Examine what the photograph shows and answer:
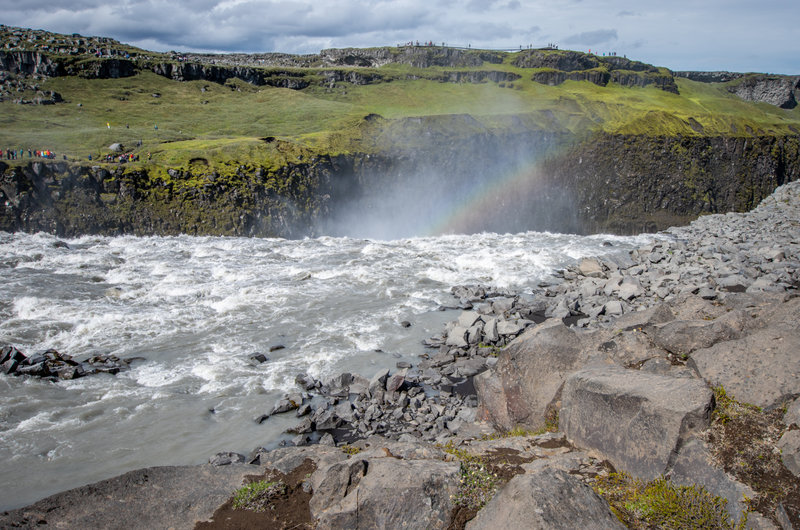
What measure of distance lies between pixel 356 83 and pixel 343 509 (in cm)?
11800

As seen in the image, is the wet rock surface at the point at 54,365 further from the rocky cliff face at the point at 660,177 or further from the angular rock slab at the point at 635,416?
the rocky cliff face at the point at 660,177

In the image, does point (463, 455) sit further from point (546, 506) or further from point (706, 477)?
point (706, 477)

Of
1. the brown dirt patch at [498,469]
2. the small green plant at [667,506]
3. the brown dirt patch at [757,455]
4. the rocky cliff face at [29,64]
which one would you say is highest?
the rocky cliff face at [29,64]

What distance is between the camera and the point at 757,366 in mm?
11617

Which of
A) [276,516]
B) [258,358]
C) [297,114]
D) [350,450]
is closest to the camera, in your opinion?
[276,516]

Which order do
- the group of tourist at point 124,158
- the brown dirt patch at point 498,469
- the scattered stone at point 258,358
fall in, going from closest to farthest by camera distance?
the brown dirt patch at point 498,469 < the scattered stone at point 258,358 < the group of tourist at point 124,158

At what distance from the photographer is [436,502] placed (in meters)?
9.40

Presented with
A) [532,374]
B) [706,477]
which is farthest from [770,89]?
[706,477]

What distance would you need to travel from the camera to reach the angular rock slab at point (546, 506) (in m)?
7.87

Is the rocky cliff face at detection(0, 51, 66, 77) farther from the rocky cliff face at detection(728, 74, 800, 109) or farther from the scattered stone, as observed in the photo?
the rocky cliff face at detection(728, 74, 800, 109)

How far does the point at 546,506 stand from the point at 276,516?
18.9 ft

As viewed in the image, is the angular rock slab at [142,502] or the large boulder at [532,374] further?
the large boulder at [532,374]

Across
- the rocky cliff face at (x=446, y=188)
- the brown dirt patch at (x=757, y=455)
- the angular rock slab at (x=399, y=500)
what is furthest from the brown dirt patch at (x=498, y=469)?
the rocky cliff face at (x=446, y=188)

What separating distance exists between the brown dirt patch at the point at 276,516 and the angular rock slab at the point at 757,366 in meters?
10.1
